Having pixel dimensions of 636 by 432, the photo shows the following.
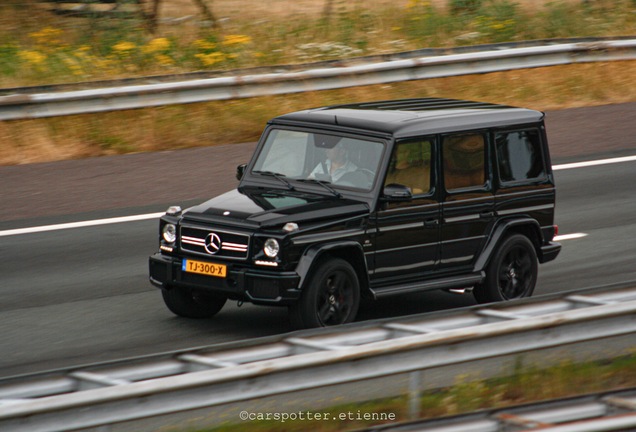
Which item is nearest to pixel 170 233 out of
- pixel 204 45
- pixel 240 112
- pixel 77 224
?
pixel 77 224

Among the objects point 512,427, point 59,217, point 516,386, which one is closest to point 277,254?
point 516,386

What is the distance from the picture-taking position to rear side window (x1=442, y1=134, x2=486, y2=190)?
33.2 feet

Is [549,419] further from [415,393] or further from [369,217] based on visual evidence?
[369,217]

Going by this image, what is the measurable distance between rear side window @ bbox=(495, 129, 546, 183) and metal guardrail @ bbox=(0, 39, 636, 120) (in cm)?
690

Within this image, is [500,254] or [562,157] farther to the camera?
[562,157]

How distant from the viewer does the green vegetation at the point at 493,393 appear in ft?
22.1

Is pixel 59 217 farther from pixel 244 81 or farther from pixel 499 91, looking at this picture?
pixel 499 91

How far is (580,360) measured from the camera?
8.23 metres

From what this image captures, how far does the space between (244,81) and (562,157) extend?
4.67 m

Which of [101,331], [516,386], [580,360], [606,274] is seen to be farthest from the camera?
[606,274]

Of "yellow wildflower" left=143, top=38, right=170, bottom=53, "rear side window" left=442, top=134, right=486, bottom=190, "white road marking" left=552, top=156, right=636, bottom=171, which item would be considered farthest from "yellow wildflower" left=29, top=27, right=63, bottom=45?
"rear side window" left=442, top=134, right=486, bottom=190

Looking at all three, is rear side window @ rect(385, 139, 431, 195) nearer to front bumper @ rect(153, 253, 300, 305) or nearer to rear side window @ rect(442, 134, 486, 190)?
rear side window @ rect(442, 134, 486, 190)

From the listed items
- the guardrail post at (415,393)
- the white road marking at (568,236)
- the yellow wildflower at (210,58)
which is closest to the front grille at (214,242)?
the guardrail post at (415,393)
